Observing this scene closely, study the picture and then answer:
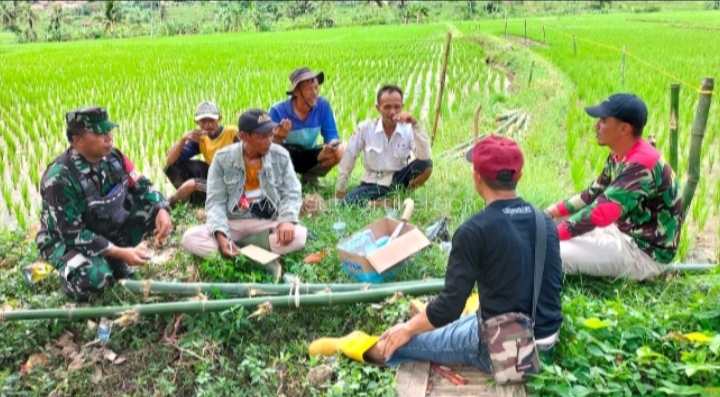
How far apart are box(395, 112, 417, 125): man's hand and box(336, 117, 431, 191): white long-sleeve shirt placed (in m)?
0.18

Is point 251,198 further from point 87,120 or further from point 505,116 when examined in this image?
point 505,116

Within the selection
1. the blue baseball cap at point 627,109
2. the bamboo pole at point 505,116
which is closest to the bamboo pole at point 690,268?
the blue baseball cap at point 627,109

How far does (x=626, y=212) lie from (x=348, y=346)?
5.27ft

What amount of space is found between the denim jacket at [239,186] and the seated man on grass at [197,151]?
2.95 feet

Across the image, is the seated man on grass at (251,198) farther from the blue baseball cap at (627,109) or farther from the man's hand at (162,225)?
the blue baseball cap at (627,109)

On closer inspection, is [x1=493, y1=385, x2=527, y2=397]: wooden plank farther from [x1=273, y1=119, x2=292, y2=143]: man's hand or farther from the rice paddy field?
[x1=273, y1=119, x2=292, y2=143]: man's hand

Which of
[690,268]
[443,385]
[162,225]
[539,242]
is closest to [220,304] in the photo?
[162,225]

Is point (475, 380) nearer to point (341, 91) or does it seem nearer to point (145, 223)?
point (145, 223)

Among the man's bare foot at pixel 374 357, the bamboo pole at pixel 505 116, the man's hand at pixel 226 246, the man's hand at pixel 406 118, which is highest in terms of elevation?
the man's hand at pixel 406 118

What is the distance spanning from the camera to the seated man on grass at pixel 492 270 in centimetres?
229

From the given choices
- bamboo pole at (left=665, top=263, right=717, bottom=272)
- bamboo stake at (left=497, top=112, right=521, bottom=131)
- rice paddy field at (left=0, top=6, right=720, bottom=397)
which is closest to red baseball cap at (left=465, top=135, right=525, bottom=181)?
rice paddy field at (left=0, top=6, right=720, bottom=397)

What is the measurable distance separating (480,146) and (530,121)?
5.88 metres

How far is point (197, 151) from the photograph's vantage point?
5012 mm

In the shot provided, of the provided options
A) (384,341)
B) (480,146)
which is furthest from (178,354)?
(480,146)
